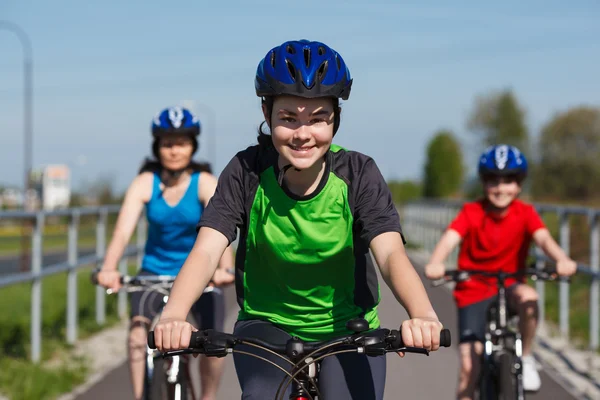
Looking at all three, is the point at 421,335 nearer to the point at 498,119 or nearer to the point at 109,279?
the point at 109,279

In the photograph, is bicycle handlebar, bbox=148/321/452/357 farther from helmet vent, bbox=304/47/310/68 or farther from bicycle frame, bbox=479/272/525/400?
bicycle frame, bbox=479/272/525/400

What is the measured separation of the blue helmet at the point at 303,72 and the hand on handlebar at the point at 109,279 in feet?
6.99

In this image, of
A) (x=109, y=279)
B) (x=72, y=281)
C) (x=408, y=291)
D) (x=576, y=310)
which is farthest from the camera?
(x=576, y=310)

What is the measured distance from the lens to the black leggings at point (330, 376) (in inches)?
136

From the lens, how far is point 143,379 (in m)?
5.61

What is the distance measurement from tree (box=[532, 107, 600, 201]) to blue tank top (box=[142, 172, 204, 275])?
55.5 metres

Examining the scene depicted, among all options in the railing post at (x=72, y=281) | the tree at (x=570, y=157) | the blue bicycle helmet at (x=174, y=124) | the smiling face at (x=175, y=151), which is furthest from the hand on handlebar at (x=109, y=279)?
the tree at (x=570, y=157)

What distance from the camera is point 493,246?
6531mm

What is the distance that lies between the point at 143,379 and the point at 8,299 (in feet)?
38.7

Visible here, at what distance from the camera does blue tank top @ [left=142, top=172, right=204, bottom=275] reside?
19.2 feet

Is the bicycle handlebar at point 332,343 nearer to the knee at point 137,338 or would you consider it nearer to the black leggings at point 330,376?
the black leggings at point 330,376

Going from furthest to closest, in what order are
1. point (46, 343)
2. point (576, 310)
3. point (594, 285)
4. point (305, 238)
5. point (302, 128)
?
point (576, 310) < point (46, 343) < point (594, 285) < point (305, 238) < point (302, 128)

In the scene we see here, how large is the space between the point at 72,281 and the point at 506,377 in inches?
240

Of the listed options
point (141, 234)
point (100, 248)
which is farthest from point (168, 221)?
point (141, 234)
